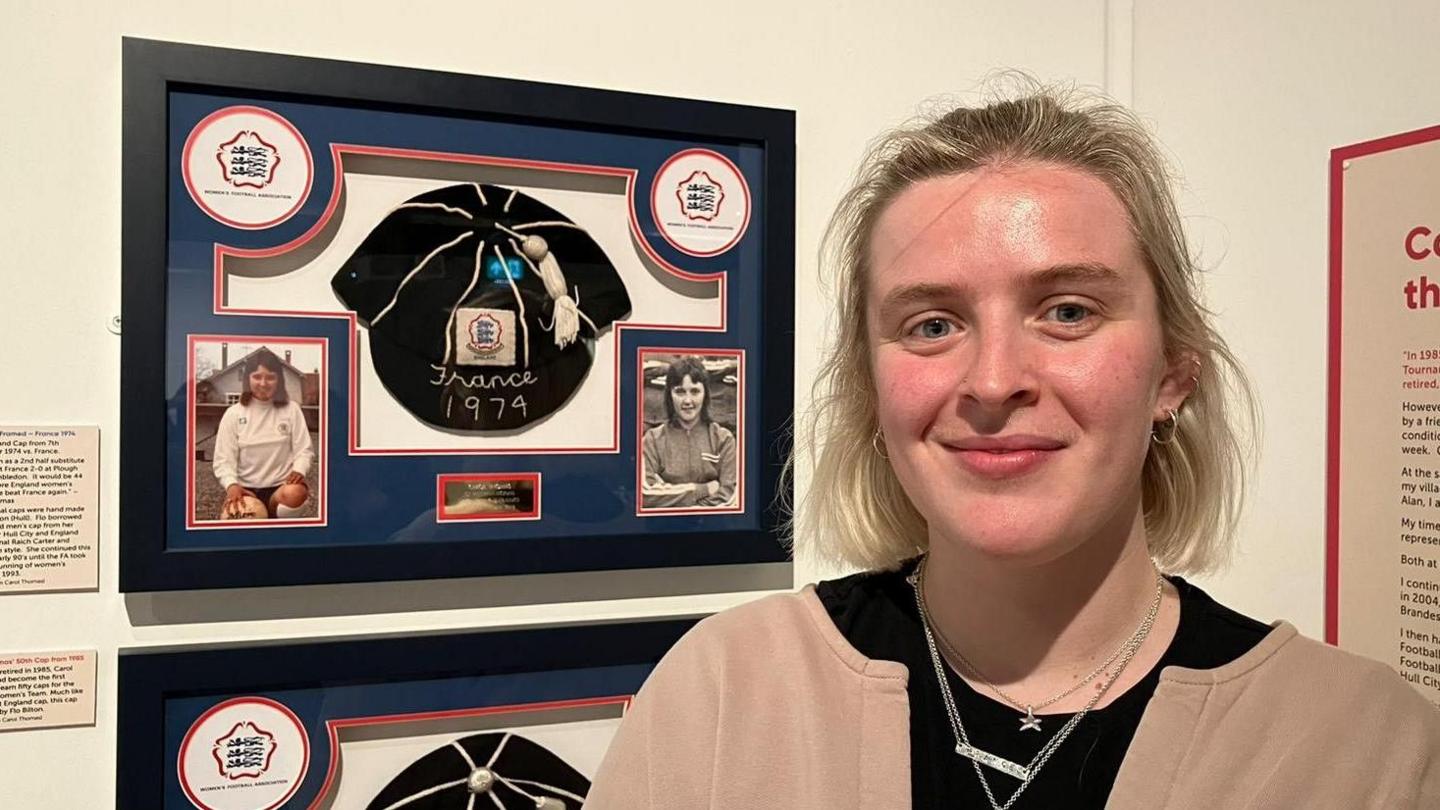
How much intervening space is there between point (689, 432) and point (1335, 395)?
70 centimetres

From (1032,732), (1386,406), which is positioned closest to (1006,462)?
(1032,732)

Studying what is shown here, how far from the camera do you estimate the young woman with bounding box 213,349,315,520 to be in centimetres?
111

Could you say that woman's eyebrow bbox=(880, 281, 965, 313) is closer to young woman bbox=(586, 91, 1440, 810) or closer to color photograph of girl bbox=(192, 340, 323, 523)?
young woman bbox=(586, 91, 1440, 810)

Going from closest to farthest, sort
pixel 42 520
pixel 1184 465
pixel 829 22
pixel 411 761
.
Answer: pixel 1184 465 < pixel 42 520 < pixel 411 761 < pixel 829 22

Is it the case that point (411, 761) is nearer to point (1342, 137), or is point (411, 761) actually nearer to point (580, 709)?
point (580, 709)

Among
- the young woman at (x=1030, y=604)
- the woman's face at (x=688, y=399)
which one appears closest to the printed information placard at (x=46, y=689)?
the young woman at (x=1030, y=604)

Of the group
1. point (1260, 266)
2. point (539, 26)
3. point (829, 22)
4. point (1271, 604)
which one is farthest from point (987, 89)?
point (1271, 604)

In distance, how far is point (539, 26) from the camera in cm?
124

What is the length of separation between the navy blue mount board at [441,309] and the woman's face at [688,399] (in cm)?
2

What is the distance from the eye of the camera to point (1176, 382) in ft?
2.84

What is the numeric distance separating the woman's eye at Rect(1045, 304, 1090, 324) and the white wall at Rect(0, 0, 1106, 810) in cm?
60

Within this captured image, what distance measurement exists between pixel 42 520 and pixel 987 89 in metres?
1.26

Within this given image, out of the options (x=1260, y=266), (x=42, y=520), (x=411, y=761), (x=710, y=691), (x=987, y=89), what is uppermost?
(x=987, y=89)

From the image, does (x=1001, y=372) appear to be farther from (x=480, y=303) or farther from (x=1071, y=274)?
(x=480, y=303)
